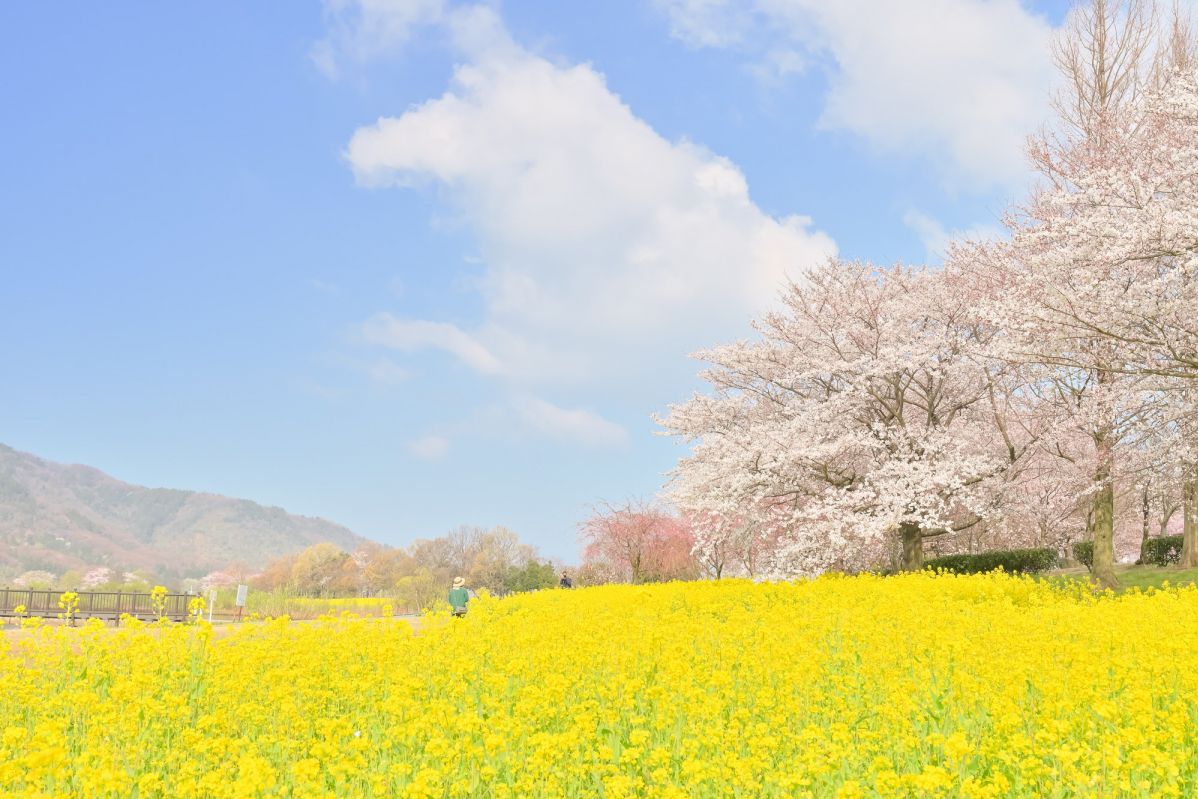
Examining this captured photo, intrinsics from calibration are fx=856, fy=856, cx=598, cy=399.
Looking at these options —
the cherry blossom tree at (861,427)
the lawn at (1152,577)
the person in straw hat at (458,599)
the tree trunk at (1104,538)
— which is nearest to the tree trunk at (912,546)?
the cherry blossom tree at (861,427)

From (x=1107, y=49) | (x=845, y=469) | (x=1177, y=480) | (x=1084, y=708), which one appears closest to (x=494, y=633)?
(x=1084, y=708)

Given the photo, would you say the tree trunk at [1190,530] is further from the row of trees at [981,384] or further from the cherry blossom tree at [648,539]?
the cherry blossom tree at [648,539]

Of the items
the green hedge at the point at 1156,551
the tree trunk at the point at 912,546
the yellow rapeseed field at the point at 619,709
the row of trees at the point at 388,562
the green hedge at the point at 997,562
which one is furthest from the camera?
the row of trees at the point at 388,562

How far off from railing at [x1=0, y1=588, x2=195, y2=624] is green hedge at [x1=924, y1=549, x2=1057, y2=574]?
2293 centimetres

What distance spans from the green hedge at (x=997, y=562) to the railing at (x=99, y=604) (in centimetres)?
2293

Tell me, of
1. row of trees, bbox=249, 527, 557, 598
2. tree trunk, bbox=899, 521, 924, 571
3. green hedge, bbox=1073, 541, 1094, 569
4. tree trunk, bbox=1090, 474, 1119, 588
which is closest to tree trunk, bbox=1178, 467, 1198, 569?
green hedge, bbox=1073, 541, 1094, 569

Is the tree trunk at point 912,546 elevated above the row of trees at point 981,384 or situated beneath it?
situated beneath

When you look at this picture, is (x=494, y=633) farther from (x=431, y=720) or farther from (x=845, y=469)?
(x=845, y=469)

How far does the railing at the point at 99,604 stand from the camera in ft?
87.9

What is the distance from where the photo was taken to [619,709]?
6.97 metres

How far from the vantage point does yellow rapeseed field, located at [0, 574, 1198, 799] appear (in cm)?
498

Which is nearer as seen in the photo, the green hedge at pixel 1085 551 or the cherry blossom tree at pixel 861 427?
the cherry blossom tree at pixel 861 427

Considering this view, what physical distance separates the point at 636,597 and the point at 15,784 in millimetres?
12699

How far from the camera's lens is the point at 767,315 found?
25.2m
